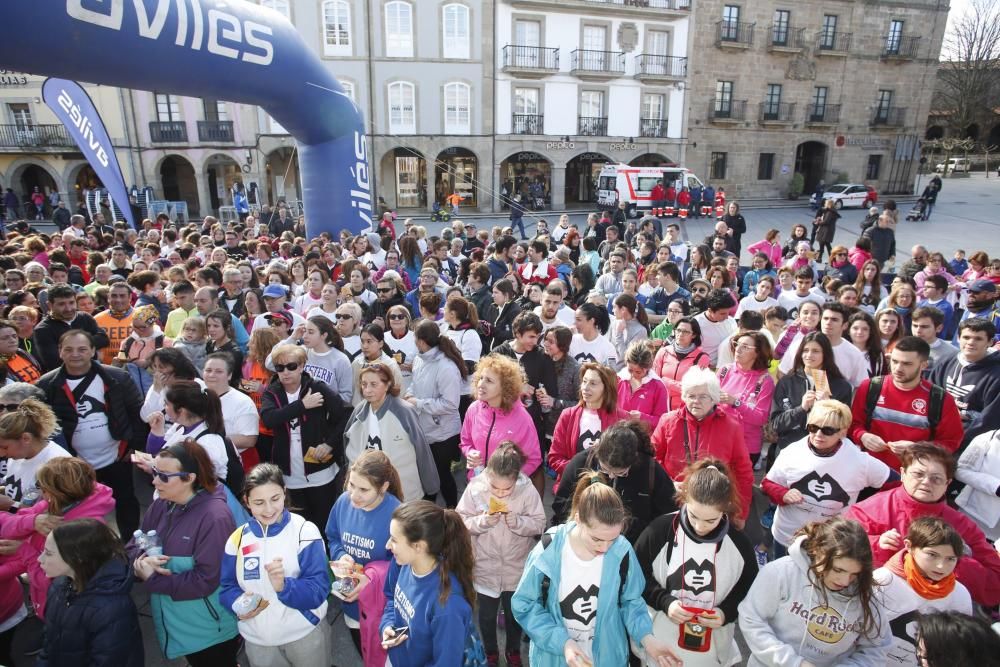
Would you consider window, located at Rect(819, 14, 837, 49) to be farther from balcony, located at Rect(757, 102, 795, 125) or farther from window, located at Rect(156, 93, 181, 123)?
window, located at Rect(156, 93, 181, 123)

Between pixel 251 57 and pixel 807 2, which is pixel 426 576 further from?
pixel 807 2

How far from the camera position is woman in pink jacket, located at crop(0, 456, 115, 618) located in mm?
2939

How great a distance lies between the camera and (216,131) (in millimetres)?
26250

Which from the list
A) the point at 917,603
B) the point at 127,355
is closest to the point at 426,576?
the point at 917,603

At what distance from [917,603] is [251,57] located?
8.67 meters

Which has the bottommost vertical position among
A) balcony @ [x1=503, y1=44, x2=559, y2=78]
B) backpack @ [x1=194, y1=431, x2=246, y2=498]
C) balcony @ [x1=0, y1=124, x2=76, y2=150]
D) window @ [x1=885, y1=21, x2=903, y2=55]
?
backpack @ [x1=194, y1=431, x2=246, y2=498]

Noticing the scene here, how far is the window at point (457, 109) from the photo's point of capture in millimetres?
26359

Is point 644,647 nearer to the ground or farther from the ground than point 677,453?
nearer to the ground

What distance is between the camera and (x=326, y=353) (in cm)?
472

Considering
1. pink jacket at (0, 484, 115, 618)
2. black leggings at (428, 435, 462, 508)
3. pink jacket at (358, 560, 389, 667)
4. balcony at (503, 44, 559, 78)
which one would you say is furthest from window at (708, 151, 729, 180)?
pink jacket at (0, 484, 115, 618)

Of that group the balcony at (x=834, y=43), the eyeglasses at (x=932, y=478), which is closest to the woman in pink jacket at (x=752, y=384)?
the eyeglasses at (x=932, y=478)

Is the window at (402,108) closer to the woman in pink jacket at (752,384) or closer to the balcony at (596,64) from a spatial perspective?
the balcony at (596,64)

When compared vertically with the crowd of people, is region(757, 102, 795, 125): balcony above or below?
above

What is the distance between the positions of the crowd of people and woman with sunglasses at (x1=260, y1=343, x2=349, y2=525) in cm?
2
